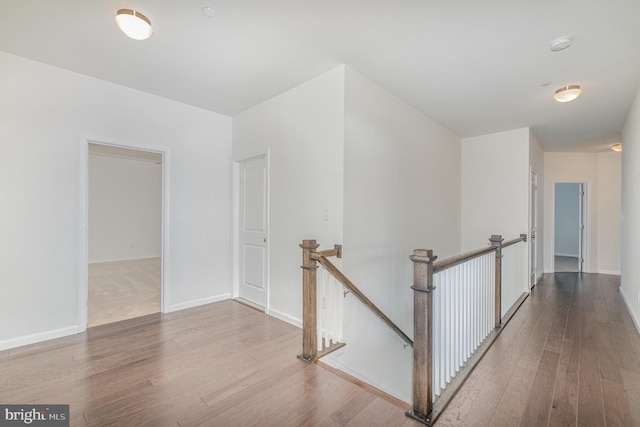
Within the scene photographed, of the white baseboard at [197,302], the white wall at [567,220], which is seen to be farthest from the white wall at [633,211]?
the white wall at [567,220]

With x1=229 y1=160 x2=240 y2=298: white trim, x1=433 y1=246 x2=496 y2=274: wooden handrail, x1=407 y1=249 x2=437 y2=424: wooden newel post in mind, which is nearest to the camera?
x1=407 y1=249 x2=437 y2=424: wooden newel post

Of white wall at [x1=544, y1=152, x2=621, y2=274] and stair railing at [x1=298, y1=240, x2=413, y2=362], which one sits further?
white wall at [x1=544, y1=152, x2=621, y2=274]

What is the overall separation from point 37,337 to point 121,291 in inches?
73.1

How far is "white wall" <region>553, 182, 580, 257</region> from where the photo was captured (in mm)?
9062

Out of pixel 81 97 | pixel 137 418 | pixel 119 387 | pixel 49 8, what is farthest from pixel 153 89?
pixel 137 418

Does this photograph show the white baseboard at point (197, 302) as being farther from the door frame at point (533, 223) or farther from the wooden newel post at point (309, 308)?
the door frame at point (533, 223)

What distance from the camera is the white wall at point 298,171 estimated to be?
297cm

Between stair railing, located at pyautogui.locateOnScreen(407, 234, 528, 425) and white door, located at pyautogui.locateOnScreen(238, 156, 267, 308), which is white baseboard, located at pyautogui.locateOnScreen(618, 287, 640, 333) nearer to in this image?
stair railing, located at pyautogui.locateOnScreen(407, 234, 528, 425)

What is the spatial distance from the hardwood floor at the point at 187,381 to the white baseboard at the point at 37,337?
96 millimetres

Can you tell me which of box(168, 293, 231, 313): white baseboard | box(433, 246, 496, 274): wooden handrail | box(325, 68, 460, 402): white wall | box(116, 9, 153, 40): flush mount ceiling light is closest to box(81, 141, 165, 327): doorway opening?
box(168, 293, 231, 313): white baseboard

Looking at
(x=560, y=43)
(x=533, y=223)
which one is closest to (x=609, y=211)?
(x=533, y=223)

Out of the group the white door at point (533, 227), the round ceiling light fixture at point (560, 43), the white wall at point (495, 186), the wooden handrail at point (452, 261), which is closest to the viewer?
the wooden handrail at point (452, 261)

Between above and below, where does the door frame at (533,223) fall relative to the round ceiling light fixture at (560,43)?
below

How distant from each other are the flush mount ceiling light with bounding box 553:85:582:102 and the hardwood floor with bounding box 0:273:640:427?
2.60 metres
